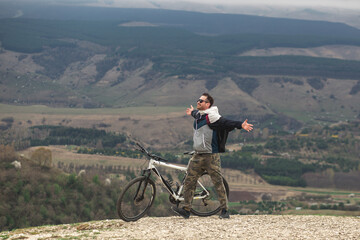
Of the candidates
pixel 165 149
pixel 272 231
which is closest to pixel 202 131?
pixel 272 231

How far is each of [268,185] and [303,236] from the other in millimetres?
134469

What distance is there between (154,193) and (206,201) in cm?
201

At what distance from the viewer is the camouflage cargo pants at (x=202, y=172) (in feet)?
56.0

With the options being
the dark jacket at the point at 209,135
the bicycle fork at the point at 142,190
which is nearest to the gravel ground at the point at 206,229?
the bicycle fork at the point at 142,190

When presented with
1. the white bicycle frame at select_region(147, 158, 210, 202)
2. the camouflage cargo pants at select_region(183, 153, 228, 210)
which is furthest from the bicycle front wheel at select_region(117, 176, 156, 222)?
the camouflage cargo pants at select_region(183, 153, 228, 210)

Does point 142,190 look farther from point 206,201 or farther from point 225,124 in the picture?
point 225,124

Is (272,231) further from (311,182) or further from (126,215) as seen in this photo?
(311,182)

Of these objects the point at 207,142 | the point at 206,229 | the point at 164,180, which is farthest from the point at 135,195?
the point at 207,142

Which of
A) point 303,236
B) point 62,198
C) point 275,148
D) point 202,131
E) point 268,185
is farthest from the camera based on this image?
point 275,148

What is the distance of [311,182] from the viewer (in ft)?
493

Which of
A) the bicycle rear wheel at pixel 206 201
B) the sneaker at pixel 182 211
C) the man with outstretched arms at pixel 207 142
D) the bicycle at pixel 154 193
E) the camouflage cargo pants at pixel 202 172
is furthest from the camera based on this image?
the bicycle rear wheel at pixel 206 201

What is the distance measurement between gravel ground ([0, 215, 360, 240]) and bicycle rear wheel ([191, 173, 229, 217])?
0.38 meters

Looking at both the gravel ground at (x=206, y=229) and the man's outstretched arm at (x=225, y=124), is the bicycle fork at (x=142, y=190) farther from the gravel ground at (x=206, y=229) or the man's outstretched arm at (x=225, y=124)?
the man's outstretched arm at (x=225, y=124)

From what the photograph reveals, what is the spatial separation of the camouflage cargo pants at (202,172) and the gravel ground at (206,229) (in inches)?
31.7
